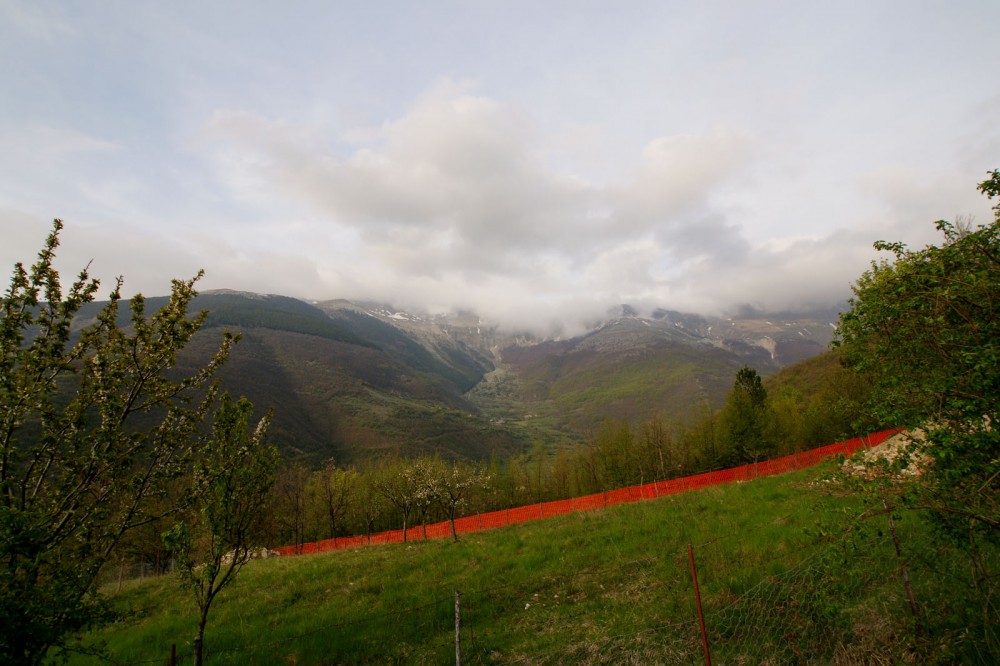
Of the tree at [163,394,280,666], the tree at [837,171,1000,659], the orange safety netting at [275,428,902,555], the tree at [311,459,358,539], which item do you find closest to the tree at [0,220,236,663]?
the tree at [163,394,280,666]

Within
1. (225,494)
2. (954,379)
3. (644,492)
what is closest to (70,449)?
(225,494)

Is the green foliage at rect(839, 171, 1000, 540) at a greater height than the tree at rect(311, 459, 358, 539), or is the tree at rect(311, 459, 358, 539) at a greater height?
the green foliage at rect(839, 171, 1000, 540)

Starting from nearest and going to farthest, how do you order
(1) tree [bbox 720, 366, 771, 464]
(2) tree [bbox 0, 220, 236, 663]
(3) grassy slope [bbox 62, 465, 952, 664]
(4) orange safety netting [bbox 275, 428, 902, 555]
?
(2) tree [bbox 0, 220, 236, 663] → (3) grassy slope [bbox 62, 465, 952, 664] → (4) orange safety netting [bbox 275, 428, 902, 555] → (1) tree [bbox 720, 366, 771, 464]

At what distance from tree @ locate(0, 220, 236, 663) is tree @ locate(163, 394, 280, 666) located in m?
1.41

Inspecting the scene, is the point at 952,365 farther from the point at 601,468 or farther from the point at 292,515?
the point at 292,515

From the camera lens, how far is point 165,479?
9242 mm

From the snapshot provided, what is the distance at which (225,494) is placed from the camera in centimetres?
1155

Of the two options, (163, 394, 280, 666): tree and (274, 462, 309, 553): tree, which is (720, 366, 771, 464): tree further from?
(274, 462, 309, 553): tree

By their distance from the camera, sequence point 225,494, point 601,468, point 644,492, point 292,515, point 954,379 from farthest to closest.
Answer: point 601,468
point 292,515
point 644,492
point 225,494
point 954,379

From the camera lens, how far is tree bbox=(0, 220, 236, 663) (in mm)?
7038

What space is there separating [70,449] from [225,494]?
3.94 m

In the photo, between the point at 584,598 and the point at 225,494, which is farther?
the point at 584,598

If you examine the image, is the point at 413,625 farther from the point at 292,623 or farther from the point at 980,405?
the point at 980,405

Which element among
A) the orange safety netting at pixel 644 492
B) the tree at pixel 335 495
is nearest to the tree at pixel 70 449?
the orange safety netting at pixel 644 492
